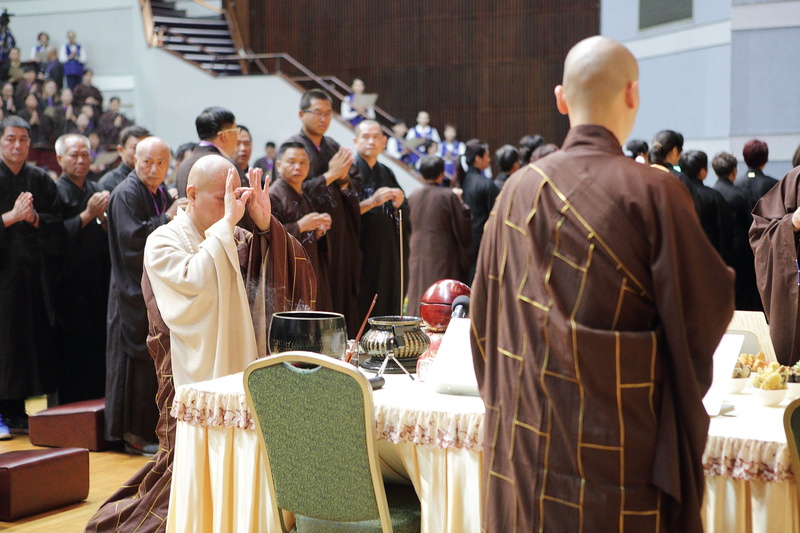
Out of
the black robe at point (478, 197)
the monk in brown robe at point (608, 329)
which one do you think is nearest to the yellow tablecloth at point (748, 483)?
the monk in brown robe at point (608, 329)

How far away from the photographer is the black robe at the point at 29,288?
4980 millimetres

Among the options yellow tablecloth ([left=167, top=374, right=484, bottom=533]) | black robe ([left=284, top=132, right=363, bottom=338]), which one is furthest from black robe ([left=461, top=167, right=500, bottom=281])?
yellow tablecloth ([left=167, top=374, right=484, bottom=533])

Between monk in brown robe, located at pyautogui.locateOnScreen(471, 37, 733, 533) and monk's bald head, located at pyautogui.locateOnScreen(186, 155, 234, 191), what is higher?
monk's bald head, located at pyautogui.locateOnScreen(186, 155, 234, 191)

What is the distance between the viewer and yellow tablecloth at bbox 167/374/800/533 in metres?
1.85

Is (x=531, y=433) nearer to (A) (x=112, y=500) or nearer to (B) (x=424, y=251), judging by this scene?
(A) (x=112, y=500)

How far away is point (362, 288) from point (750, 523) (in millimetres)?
4140

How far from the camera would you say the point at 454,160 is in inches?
508

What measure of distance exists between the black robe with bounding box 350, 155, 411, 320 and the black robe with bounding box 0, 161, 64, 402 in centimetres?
185

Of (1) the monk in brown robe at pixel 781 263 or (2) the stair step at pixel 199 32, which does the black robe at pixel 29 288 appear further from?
(2) the stair step at pixel 199 32

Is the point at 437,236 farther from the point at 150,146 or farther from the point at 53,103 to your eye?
the point at 53,103

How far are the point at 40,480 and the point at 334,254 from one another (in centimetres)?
217

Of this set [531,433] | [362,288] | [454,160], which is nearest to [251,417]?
[531,433]

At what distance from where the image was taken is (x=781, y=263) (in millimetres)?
3553

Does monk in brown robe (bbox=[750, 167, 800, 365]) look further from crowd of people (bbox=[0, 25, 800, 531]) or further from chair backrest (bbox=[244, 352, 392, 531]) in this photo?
chair backrest (bbox=[244, 352, 392, 531])
